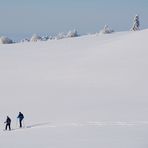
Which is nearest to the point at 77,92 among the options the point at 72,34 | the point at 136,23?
the point at 136,23

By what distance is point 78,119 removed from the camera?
30500 millimetres

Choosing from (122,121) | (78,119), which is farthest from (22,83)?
(122,121)

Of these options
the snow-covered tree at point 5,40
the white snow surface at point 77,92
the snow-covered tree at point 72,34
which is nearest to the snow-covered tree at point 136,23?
the snow-covered tree at point 72,34

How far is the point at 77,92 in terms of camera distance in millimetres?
41844

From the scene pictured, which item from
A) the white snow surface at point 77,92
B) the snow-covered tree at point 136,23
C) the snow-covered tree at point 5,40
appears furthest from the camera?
the snow-covered tree at point 5,40

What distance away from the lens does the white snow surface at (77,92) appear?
23859 mm

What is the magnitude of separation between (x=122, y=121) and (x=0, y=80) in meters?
23.1

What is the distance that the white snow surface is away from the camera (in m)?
23.9

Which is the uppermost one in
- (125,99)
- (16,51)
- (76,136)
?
(16,51)

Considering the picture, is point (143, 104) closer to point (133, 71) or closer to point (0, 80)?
point (133, 71)

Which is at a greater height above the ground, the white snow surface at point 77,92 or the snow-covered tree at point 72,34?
the snow-covered tree at point 72,34

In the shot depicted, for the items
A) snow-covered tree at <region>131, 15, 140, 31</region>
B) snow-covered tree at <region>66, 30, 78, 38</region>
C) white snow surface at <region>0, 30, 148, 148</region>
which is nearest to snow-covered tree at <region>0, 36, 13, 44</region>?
snow-covered tree at <region>66, 30, 78, 38</region>

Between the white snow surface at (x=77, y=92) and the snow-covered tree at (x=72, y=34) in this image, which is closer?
the white snow surface at (x=77, y=92)

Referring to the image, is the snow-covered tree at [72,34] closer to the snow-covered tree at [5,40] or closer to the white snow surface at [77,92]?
the snow-covered tree at [5,40]
